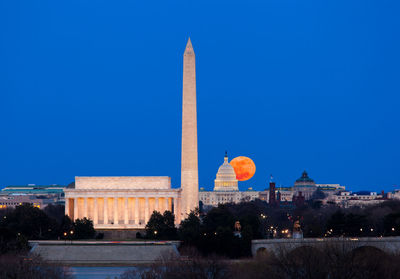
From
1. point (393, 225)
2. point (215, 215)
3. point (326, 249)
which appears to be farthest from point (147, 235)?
point (326, 249)

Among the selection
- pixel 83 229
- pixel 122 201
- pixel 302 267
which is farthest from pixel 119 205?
pixel 302 267

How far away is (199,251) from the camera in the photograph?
96.9m

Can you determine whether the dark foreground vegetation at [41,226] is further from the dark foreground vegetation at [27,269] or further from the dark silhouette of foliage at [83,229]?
the dark foreground vegetation at [27,269]

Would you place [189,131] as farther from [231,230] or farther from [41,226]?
[41,226]

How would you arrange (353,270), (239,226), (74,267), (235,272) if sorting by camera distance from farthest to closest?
(239,226), (74,267), (235,272), (353,270)

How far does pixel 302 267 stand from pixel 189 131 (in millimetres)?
53528

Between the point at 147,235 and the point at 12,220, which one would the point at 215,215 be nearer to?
the point at 147,235

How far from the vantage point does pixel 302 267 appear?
216 feet

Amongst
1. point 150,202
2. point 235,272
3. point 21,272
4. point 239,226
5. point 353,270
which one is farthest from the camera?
point 150,202

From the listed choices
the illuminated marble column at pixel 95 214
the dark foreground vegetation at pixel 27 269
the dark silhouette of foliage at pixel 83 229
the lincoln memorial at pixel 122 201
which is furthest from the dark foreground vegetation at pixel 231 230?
the dark foreground vegetation at pixel 27 269

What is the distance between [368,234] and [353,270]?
4758cm

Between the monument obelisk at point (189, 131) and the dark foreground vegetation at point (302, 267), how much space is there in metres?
41.9

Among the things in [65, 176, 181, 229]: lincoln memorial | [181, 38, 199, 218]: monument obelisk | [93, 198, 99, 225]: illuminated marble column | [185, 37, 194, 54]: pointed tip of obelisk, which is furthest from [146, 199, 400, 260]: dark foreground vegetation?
[185, 37, 194, 54]: pointed tip of obelisk

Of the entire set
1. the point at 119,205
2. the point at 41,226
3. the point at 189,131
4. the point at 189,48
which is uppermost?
the point at 189,48
